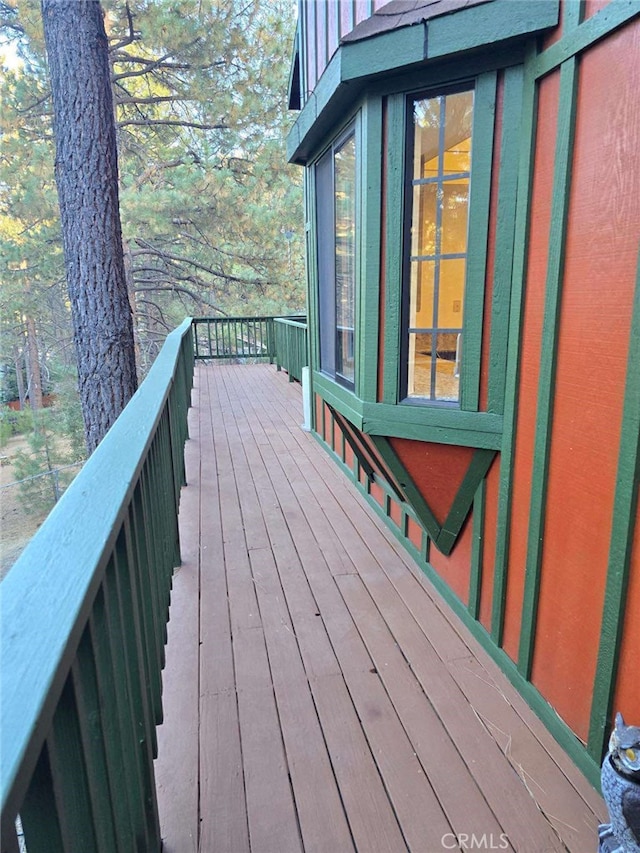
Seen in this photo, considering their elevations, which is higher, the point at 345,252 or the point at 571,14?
the point at 571,14

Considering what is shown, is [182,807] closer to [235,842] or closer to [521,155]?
[235,842]

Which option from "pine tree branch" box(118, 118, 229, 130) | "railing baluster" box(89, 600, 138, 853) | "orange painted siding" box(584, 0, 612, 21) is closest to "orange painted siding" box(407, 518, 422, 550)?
"railing baluster" box(89, 600, 138, 853)

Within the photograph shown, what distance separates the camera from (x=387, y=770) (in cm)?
165

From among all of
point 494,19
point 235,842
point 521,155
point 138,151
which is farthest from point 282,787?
point 138,151

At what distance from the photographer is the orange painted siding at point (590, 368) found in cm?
141

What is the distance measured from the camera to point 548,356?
5.73ft

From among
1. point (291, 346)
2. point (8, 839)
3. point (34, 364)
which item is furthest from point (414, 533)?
point (34, 364)

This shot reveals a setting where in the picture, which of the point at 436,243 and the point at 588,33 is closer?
the point at 588,33

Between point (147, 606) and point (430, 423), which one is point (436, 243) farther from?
point (147, 606)

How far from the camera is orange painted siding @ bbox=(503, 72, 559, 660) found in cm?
172

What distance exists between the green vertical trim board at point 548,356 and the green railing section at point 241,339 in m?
9.21

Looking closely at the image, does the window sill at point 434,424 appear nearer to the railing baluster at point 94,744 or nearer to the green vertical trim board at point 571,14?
the green vertical trim board at point 571,14

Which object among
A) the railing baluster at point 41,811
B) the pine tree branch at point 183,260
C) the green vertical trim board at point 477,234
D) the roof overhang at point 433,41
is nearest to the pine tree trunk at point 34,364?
the pine tree branch at point 183,260

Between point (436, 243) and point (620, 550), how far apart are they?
4.48ft
